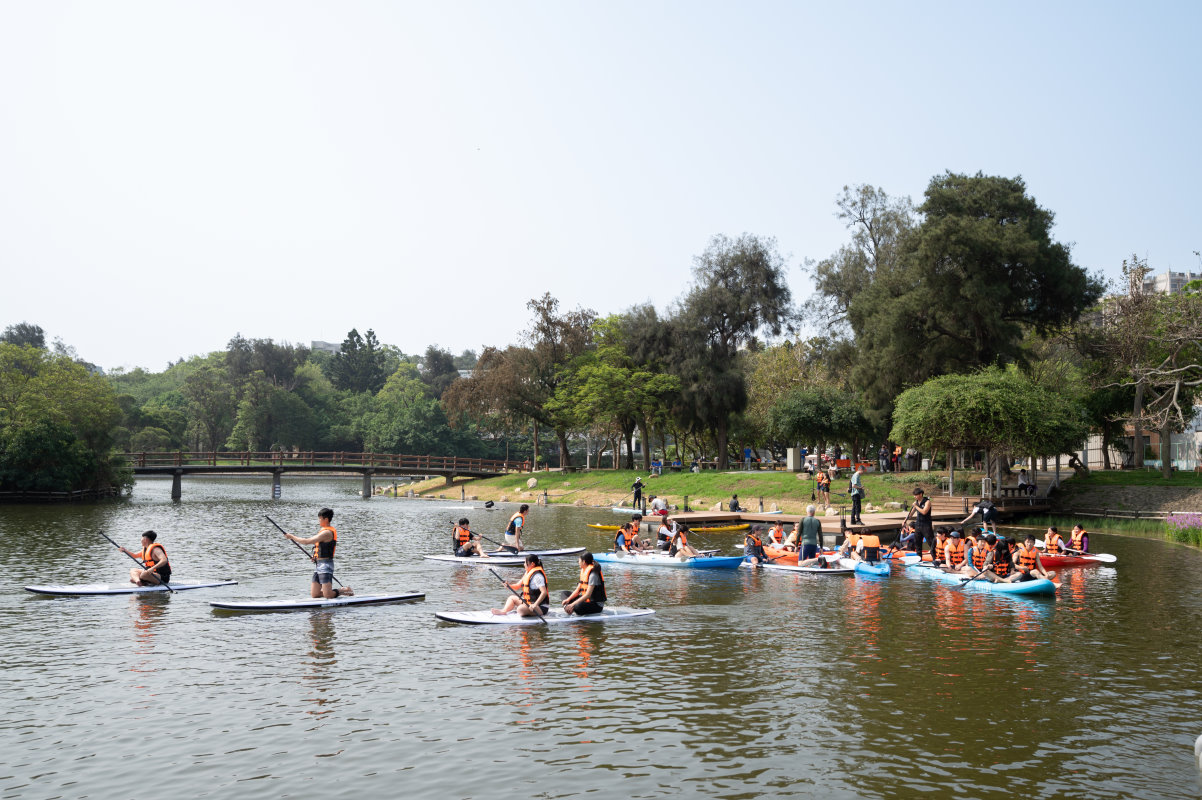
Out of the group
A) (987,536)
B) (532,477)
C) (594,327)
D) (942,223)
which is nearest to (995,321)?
(942,223)

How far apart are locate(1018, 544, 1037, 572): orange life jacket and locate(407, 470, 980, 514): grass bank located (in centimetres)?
2453

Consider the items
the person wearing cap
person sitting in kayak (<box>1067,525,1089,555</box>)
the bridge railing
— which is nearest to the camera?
the person wearing cap

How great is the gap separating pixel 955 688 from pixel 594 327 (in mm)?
67198

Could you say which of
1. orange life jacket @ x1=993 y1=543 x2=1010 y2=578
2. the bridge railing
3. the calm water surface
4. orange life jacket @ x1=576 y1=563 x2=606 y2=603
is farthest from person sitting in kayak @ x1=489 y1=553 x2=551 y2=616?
the bridge railing

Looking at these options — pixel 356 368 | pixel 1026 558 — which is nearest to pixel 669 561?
pixel 1026 558

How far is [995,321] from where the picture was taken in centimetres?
5097

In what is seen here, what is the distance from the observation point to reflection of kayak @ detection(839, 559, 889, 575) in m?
27.0

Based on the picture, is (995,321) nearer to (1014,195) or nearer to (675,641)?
(1014,195)

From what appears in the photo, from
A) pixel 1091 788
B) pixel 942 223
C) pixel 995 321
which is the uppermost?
pixel 942 223

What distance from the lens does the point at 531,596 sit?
768 inches

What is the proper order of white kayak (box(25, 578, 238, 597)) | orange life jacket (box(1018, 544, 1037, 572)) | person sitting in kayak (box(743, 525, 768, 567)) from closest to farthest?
white kayak (box(25, 578, 238, 597)), orange life jacket (box(1018, 544, 1037, 572)), person sitting in kayak (box(743, 525, 768, 567))

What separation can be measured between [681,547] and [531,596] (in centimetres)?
1102

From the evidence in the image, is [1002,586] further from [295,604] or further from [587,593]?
[295,604]

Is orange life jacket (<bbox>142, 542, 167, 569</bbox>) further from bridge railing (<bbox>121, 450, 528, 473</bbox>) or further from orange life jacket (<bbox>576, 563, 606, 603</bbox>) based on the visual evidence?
bridge railing (<bbox>121, 450, 528, 473</bbox>)
